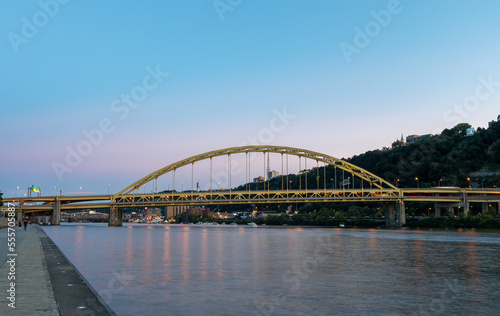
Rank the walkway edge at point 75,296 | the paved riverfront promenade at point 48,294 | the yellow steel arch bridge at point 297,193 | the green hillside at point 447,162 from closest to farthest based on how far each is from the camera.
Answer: the paved riverfront promenade at point 48,294
the walkway edge at point 75,296
the yellow steel arch bridge at point 297,193
the green hillside at point 447,162

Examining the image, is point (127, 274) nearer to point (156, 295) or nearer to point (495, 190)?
point (156, 295)

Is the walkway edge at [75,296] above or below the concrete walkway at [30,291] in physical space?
below

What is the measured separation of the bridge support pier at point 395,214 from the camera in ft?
387

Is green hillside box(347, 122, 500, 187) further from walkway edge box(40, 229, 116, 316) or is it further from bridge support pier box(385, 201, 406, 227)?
walkway edge box(40, 229, 116, 316)

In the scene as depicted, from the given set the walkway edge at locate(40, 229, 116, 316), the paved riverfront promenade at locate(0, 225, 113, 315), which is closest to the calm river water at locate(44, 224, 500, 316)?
the walkway edge at locate(40, 229, 116, 316)

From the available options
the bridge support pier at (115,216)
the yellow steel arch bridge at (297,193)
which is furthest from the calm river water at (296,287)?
the bridge support pier at (115,216)

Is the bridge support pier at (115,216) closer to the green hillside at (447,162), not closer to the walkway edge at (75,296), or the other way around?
the green hillside at (447,162)

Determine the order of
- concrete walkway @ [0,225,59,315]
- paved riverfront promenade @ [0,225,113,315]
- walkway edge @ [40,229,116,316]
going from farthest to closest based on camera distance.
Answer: walkway edge @ [40,229,116,316] → paved riverfront promenade @ [0,225,113,315] → concrete walkway @ [0,225,59,315]

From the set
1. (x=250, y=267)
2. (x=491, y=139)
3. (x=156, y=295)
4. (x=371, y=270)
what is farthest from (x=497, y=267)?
(x=491, y=139)

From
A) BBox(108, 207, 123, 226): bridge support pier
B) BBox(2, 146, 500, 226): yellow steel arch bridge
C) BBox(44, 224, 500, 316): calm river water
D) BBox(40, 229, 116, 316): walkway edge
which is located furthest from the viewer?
BBox(108, 207, 123, 226): bridge support pier

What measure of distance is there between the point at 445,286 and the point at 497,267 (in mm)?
8600

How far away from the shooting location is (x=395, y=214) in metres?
126

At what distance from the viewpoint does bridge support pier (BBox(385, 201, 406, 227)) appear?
117812 millimetres

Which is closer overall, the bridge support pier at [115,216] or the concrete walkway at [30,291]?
the concrete walkway at [30,291]
